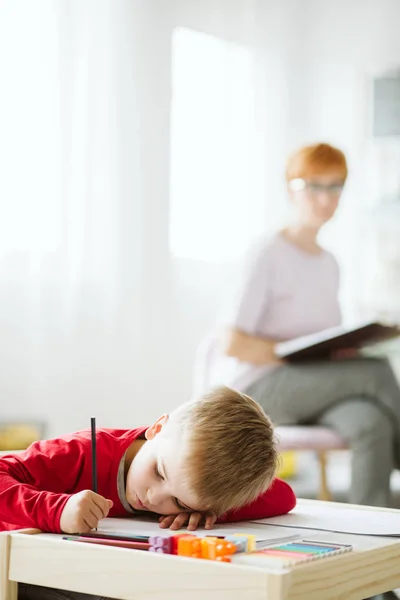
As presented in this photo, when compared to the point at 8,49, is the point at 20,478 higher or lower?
lower

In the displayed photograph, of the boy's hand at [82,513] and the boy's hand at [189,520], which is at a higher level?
the boy's hand at [82,513]

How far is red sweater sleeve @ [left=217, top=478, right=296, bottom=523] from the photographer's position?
4.33 ft

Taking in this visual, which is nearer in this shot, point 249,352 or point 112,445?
point 112,445

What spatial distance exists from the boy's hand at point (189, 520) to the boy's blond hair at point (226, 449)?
14mm

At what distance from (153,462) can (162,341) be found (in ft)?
7.08

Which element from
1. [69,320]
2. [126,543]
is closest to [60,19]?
[69,320]

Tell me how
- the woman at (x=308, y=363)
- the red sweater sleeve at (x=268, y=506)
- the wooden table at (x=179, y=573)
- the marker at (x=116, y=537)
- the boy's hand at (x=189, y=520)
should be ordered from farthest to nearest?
the woman at (x=308, y=363) → the red sweater sleeve at (x=268, y=506) → the boy's hand at (x=189, y=520) → the marker at (x=116, y=537) → the wooden table at (x=179, y=573)

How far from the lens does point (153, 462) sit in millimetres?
1225

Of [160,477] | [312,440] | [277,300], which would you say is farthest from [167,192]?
[160,477]

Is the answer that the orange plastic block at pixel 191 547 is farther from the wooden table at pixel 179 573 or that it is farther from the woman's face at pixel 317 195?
the woman's face at pixel 317 195

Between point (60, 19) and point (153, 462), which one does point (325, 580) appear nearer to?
point (153, 462)

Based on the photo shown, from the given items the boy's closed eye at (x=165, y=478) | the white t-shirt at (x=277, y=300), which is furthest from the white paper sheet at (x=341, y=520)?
the white t-shirt at (x=277, y=300)

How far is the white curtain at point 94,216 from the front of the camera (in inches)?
113

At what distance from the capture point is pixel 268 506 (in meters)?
1.35
